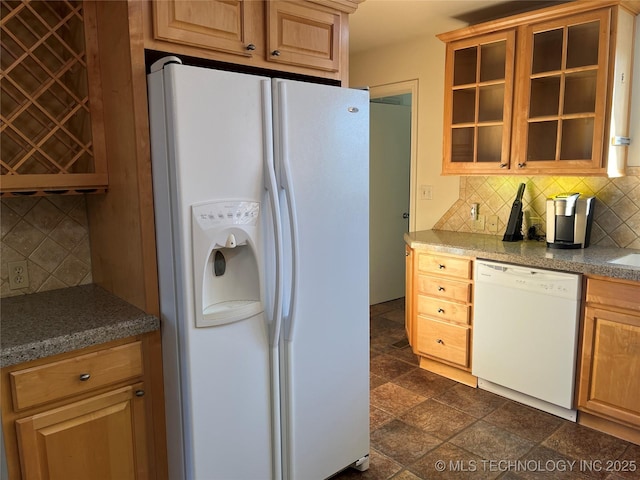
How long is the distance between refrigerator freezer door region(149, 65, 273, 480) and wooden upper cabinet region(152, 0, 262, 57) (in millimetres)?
192

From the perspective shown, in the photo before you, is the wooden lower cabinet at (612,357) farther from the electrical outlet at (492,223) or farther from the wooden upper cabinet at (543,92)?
the electrical outlet at (492,223)

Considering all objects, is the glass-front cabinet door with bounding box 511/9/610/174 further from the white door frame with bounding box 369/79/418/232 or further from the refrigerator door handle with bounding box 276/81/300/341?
the refrigerator door handle with bounding box 276/81/300/341

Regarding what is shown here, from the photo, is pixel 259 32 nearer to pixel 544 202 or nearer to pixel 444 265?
pixel 444 265

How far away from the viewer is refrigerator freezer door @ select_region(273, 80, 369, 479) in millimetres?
1789

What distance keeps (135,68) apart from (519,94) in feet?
7.41

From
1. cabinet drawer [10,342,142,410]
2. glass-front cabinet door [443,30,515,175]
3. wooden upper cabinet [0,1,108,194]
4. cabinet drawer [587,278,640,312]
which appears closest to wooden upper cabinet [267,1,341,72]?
wooden upper cabinet [0,1,108,194]

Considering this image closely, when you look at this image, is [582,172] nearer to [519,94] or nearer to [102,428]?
[519,94]

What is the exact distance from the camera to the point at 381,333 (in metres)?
4.02

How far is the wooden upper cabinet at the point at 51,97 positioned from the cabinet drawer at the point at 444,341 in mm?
2239

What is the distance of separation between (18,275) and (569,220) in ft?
9.24

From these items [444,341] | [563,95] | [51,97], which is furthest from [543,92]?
[51,97]

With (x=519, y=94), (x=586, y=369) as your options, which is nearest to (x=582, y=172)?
(x=519, y=94)

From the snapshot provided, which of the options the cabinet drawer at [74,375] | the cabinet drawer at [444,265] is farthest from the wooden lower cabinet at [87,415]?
the cabinet drawer at [444,265]

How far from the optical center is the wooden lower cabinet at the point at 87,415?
1.47 metres
